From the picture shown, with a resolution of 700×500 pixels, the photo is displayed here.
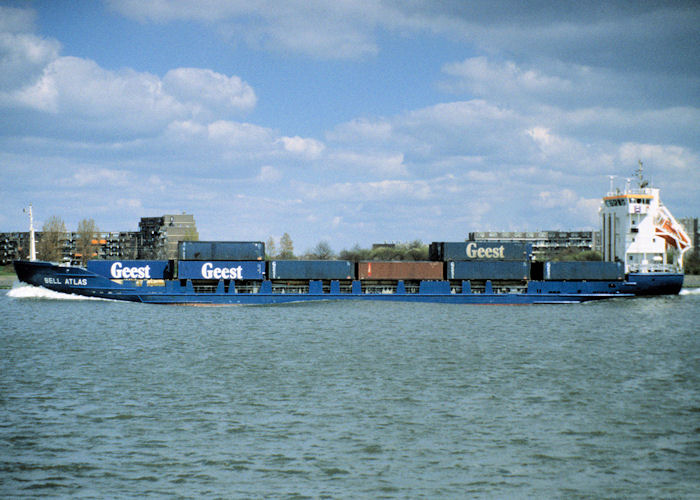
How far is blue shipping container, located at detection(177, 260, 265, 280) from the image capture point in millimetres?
60250

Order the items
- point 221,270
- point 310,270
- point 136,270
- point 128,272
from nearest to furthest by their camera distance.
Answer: point 221,270
point 136,270
point 128,272
point 310,270

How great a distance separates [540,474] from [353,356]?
18520 mm

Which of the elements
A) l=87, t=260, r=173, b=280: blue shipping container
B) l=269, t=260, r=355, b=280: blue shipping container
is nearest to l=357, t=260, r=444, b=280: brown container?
l=269, t=260, r=355, b=280: blue shipping container

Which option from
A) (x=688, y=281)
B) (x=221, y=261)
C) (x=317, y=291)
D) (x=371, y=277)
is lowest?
(x=688, y=281)

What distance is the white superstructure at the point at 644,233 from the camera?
6681 cm

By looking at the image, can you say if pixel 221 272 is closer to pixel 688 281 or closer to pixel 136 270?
pixel 136 270

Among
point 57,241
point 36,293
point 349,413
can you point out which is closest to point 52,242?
point 57,241

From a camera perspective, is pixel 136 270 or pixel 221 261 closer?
pixel 221 261

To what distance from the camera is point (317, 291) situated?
2450 inches

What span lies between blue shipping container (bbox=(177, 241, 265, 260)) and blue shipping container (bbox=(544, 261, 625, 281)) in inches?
1087

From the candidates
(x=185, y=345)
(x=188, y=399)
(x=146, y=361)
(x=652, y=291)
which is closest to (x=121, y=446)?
(x=188, y=399)

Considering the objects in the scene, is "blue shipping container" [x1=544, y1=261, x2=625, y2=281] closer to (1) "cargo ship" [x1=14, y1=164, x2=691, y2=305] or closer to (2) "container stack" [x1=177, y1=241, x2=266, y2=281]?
(1) "cargo ship" [x1=14, y1=164, x2=691, y2=305]

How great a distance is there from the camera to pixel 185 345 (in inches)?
1522

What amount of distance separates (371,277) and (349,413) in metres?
40.7
